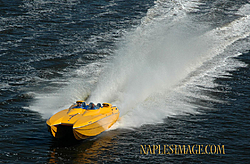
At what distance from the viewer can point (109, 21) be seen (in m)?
43.5

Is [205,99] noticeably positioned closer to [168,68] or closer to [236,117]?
[236,117]

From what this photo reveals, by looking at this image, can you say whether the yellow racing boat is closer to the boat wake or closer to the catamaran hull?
the catamaran hull

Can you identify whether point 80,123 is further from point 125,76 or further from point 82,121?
point 125,76

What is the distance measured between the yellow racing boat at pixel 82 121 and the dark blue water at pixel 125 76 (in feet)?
1.85

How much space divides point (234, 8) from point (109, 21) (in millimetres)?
16006

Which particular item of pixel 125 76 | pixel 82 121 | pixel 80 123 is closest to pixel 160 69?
pixel 125 76

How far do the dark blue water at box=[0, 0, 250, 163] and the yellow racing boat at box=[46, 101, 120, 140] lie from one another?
563 mm

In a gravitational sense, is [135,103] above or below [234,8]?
below

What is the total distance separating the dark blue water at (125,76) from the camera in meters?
20.0

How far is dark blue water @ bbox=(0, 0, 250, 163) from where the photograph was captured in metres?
20.0

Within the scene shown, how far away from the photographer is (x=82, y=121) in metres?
20.0

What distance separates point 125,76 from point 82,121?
34.0 ft

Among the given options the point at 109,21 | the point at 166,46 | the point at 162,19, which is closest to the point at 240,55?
the point at 166,46

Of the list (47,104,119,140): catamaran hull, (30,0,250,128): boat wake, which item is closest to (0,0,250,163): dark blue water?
(30,0,250,128): boat wake
